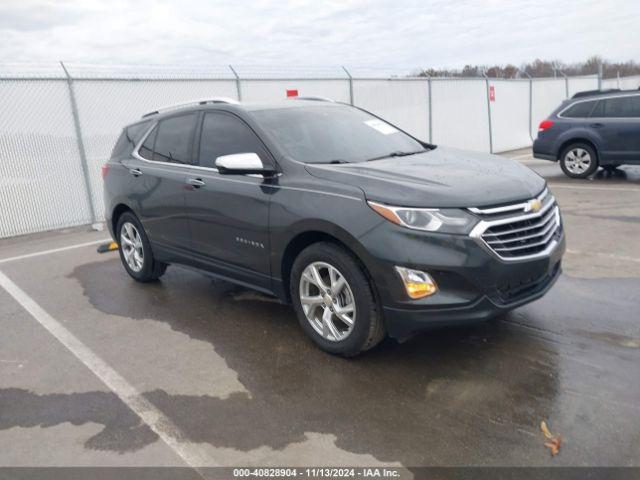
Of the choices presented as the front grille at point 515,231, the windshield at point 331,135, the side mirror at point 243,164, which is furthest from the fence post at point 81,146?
the front grille at point 515,231

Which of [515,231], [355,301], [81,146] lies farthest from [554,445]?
[81,146]

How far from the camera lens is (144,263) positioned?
572cm

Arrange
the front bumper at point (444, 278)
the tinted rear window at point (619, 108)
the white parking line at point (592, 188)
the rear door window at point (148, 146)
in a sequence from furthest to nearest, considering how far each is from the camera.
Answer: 1. the tinted rear window at point (619, 108)
2. the white parking line at point (592, 188)
3. the rear door window at point (148, 146)
4. the front bumper at point (444, 278)

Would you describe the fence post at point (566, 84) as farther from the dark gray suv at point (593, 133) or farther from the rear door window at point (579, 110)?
the rear door window at point (579, 110)

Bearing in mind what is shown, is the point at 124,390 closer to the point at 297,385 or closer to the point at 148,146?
the point at 297,385

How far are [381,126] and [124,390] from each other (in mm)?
2991

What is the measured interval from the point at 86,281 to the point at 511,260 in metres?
4.60

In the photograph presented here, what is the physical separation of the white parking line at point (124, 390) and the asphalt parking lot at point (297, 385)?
0.01 metres

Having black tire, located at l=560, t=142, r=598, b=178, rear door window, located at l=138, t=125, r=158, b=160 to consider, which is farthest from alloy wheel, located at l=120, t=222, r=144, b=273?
black tire, located at l=560, t=142, r=598, b=178

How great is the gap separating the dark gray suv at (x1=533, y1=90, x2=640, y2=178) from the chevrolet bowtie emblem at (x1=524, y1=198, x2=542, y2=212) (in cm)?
827

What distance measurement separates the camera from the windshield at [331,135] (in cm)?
427

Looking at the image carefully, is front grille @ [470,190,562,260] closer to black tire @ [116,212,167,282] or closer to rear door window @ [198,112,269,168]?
rear door window @ [198,112,269,168]

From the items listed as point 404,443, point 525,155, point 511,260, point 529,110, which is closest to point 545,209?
point 511,260

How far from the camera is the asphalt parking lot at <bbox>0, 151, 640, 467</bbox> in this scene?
9.61ft
